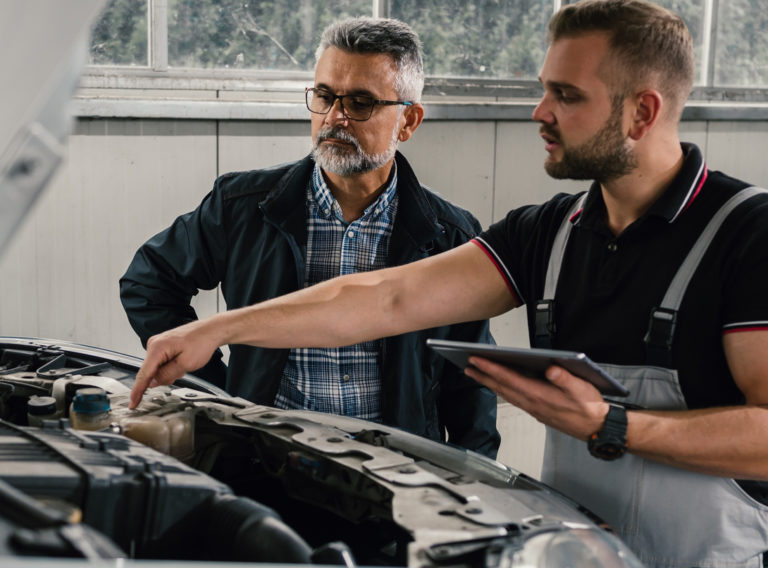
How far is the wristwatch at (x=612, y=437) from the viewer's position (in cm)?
148

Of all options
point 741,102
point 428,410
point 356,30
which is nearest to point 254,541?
point 428,410

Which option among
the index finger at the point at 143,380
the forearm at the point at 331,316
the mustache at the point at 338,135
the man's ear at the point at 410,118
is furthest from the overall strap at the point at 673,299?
the man's ear at the point at 410,118

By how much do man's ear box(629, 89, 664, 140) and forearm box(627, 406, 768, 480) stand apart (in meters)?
0.56

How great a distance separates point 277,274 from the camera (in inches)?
93.3

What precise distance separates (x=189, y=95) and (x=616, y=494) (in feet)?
8.65

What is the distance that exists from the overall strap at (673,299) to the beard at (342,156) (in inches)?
41.1

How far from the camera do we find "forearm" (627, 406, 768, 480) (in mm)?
1438

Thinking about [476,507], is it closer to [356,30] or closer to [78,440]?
[78,440]

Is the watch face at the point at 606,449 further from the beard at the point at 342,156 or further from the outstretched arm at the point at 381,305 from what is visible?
the beard at the point at 342,156

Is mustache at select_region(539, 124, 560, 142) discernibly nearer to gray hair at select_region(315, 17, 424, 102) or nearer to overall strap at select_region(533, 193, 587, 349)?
overall strap at select_region(533, 193, 587, 349)

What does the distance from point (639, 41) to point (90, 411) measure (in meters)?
1.25

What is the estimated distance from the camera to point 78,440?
53.9 inches

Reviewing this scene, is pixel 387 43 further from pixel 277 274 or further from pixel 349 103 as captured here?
pixel 277 274

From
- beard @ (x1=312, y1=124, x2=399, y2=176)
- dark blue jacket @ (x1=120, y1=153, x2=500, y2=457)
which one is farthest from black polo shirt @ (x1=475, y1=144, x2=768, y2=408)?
beard @ (x1=312, y1=124, x2=399, y2=176)
